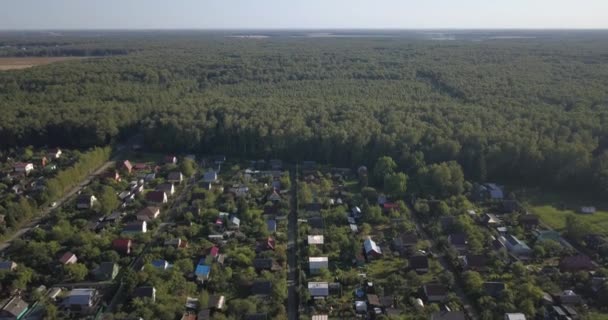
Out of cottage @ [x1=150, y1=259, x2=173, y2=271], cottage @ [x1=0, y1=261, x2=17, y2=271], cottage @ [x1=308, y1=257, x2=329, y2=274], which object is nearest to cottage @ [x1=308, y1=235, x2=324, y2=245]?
cottage @ [x1=308, y1=257, x2=329, y2=274]

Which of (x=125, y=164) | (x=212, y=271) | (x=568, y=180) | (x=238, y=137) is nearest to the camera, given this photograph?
(x=212, y=271)

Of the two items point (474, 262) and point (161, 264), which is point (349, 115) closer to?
point (474, 262)

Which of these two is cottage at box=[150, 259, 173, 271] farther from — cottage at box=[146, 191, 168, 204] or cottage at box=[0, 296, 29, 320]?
cottage at box=[146, 191, 168, 204]

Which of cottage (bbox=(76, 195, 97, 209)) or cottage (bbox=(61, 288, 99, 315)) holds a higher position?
cottage (bbox=(76, 195, 97, 209))

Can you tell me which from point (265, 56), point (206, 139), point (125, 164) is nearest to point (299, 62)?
point (265, 56)

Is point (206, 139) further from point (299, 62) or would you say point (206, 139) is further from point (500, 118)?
point (299, 62)

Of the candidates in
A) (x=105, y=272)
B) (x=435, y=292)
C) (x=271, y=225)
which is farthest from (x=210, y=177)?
(x=435, y=292)

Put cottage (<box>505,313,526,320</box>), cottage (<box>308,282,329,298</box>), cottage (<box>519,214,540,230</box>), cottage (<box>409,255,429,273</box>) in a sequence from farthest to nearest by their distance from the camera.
A: 1. cottage (<box>519,214,540,230</box>)
2. cottage (<box>409,255,429,273</box>)
3. cottage (<box>308,282,329,298</box>)
4. cottage (<box>505,313,526,320</box>)
